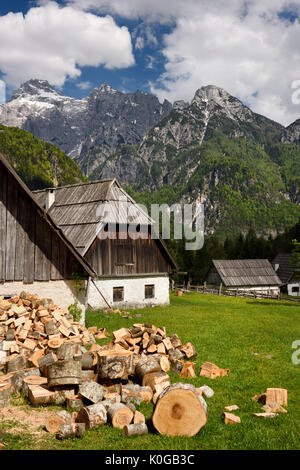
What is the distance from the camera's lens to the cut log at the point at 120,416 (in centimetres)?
705

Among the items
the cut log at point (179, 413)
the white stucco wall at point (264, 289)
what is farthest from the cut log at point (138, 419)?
the white stucco wall at point (264, 289)

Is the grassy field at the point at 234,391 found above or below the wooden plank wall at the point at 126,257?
below

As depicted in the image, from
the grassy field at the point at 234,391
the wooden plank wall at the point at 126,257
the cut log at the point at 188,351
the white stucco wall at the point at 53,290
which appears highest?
the wooden plank wall at the point at 126,257

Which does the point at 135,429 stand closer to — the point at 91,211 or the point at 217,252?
the point at 91,211

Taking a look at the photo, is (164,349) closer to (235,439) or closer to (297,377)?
(297,377)

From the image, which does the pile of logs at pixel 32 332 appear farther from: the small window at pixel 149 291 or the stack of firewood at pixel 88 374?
the small window at pixel 149 291

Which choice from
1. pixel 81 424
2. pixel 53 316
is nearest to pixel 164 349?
pixel 53 316

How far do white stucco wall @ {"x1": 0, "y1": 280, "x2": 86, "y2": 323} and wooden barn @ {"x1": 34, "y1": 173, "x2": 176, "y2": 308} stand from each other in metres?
8.51

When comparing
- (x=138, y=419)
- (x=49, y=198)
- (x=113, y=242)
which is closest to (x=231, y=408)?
(x=138, y=419)

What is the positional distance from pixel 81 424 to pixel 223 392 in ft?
12.8

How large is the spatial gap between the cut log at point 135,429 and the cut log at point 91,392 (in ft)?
4.08

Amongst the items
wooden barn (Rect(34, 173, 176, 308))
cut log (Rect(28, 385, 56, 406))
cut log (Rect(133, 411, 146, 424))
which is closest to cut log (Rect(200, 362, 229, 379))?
cut log (Rect(133, 411, 146, 424))

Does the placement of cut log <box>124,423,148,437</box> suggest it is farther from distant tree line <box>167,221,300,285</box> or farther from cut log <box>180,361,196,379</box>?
distant tree line <box>167,221,300,285</box>

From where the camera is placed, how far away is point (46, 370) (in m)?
9.02
